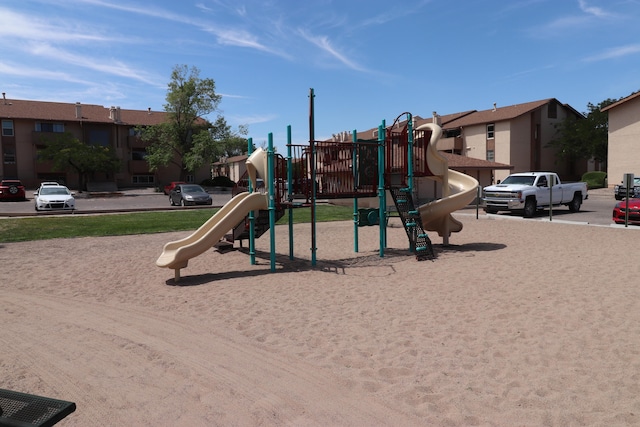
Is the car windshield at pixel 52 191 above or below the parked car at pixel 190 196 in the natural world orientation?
above

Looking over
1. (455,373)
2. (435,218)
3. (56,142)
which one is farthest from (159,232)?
(56,142)

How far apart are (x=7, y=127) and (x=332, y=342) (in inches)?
2209

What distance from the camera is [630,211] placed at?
57.6 ft

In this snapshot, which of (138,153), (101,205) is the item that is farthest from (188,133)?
(101,205)

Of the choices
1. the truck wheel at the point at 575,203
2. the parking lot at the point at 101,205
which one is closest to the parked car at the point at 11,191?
the parking lot at the point at 101,205

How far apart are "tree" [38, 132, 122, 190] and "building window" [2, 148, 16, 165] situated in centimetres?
411

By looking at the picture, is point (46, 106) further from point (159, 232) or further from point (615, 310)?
point (615, 310)

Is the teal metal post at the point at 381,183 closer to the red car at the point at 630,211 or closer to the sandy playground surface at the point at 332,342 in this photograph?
the sandy playground surface at the point at 332,342

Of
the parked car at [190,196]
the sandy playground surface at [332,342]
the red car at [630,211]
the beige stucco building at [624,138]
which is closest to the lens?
the sandy playground surface at [332,342]

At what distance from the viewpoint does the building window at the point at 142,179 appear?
56781mm

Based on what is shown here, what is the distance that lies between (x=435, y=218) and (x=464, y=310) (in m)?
6.32

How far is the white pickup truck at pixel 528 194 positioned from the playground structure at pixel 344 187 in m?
9.84

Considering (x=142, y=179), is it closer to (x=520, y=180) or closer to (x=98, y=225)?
(x=98, y=225)

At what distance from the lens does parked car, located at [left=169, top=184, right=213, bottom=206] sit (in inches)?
1211
